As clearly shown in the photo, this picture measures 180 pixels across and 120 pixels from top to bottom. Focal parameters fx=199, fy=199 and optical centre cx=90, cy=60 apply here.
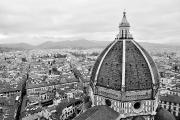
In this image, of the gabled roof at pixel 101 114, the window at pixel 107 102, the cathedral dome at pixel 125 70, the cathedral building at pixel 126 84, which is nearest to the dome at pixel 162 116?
the cathedral building at pixel 126 84

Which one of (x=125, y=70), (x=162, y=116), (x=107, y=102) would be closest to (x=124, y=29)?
(x=125, y=70)

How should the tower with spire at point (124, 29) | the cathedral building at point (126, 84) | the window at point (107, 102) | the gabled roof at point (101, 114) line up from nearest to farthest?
1. the gabled roof at point (101, 114)
2. the cathedral building at point (126, 84)
3. the window at point (107, 102)
4. the tower with spire at point (124, 29)

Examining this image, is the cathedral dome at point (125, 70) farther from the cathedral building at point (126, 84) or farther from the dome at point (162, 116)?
the dome at point (162, 116)

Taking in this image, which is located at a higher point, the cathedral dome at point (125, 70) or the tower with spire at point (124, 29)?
the tower with spire at point (124, 29)

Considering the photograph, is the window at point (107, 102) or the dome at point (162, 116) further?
the dome at point (162, 116)

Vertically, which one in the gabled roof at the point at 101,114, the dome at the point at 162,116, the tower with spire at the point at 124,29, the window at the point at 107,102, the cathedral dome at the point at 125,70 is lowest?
the dome at the point at 162,116

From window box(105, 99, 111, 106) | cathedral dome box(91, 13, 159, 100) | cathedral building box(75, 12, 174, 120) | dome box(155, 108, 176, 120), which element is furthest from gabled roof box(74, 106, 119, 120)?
dome box(155, 108, 176, 120)

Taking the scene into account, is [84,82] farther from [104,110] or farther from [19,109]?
[104,110]

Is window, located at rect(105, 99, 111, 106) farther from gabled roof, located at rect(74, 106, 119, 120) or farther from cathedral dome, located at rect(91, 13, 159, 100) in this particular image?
cathedral dome, located at rect(91, 13, 159, 100)

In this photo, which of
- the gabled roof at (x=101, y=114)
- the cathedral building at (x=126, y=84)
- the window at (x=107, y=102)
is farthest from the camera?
the window at (x=107, y=102)
